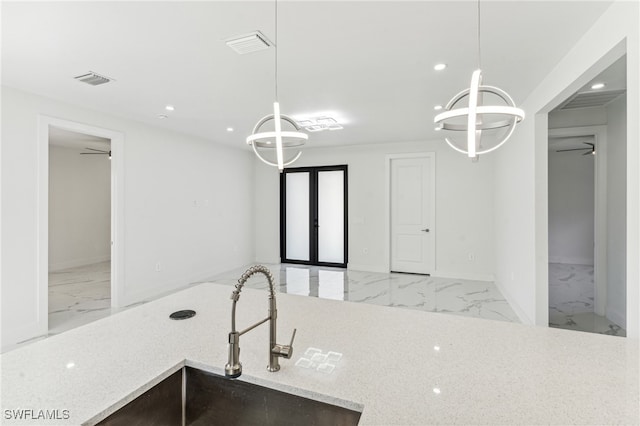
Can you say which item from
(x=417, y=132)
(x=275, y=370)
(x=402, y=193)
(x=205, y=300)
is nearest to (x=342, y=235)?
(x=402, y=193)

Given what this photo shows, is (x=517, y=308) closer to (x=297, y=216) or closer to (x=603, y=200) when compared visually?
(x=603, y=200)

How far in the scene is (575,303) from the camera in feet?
15.5

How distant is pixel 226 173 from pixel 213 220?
1.07 meters

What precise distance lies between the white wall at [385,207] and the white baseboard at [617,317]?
2.03m

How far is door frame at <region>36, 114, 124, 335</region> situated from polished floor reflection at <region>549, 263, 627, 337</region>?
566 cm

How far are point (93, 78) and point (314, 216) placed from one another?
16.0 ft

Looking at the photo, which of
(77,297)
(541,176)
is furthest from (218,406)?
(77,297)

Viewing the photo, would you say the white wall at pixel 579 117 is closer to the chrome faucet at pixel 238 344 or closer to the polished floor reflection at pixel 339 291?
the polished floor reflection at pixel 339 291

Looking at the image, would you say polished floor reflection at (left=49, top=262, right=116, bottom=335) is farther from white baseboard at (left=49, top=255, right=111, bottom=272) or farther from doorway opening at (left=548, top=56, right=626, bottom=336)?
doorway opening at (left=548, top=56, right=626, bottom=336)

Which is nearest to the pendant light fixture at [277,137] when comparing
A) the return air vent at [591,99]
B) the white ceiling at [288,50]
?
the white ceiling at [288,50]

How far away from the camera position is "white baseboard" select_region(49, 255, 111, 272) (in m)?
7.15

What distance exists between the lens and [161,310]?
1816mm

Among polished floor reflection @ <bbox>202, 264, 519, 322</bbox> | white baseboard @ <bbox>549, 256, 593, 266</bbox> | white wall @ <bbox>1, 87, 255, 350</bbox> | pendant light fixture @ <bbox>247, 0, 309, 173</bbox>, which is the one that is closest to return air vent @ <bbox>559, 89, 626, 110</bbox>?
polished floor reflection @ <bbox>202, 264, 519, 322</bbox>

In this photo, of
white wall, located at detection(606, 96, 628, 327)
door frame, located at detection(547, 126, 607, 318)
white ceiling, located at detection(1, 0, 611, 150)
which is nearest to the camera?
white ceiling, located at detection(1, 0, 611, 150)
